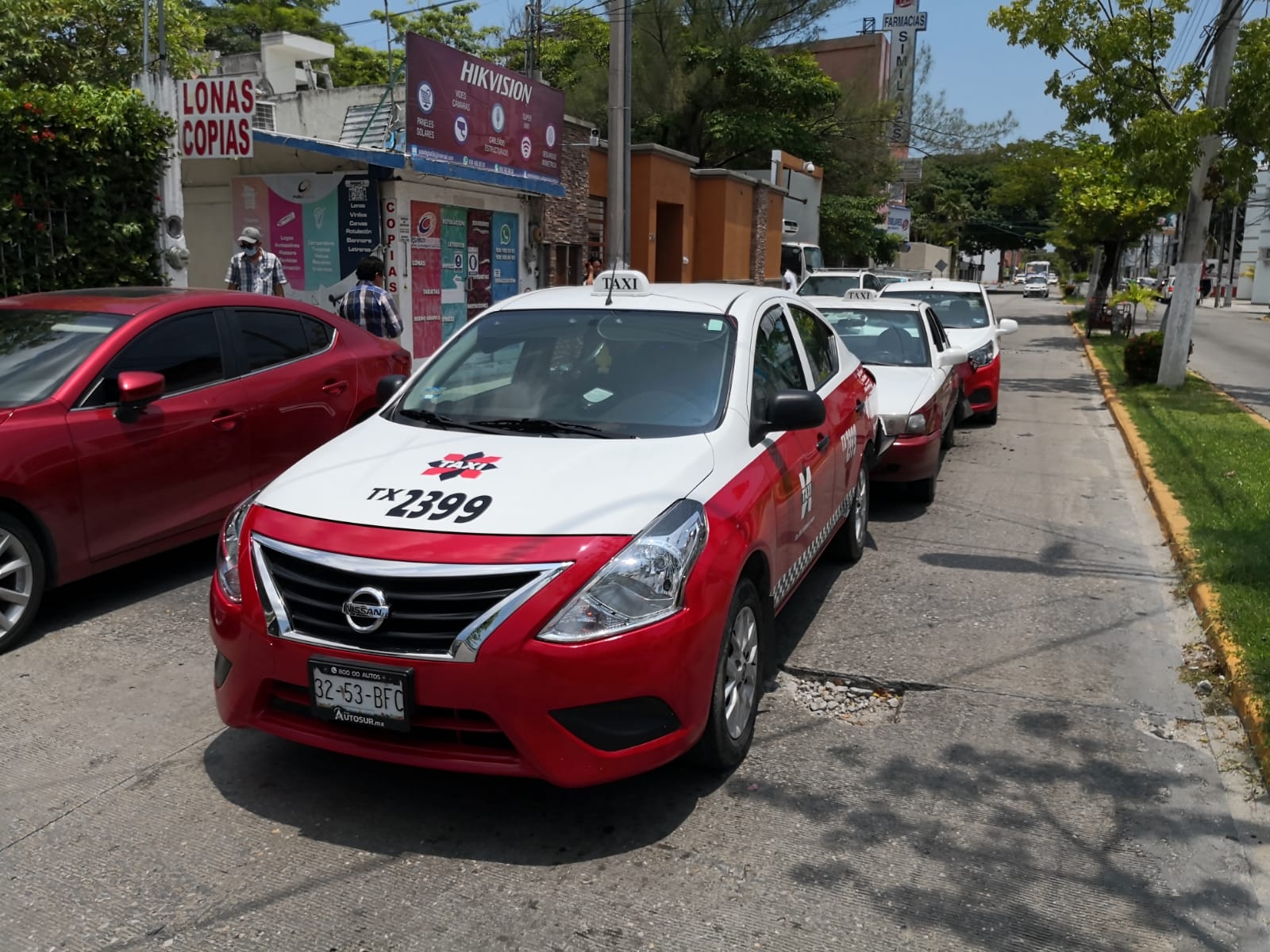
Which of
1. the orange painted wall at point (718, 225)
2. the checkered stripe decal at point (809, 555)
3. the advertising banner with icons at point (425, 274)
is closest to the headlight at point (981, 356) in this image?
the checkered stripe decal at point (809, 555)

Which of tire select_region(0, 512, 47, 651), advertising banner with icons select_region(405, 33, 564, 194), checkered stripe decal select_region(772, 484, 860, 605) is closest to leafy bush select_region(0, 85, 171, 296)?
advertising banner with icons select_region(405, 33, 564, 194)

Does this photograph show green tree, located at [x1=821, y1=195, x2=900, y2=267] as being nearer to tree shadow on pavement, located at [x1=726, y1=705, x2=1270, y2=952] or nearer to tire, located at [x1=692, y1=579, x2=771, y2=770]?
tree shadow on pavement, located at [x1=726, y1=705, x2=1270, y2=952]

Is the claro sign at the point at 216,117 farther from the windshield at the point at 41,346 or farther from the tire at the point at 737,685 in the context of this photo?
the tire at the point at 737,685

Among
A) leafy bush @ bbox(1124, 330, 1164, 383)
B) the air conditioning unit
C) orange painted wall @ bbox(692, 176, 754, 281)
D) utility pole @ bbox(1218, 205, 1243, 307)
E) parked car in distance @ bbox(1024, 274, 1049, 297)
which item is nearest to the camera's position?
the air conditioning unit

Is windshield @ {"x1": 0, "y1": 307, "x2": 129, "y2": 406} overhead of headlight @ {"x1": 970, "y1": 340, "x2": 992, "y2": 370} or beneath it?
overhead

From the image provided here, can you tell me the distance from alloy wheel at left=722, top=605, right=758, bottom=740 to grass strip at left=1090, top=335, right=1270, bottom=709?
85.9 inches

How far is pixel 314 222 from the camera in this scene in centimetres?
1438

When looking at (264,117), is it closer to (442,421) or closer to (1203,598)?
(442,421)

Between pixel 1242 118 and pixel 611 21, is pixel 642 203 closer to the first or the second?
pixel 611 21

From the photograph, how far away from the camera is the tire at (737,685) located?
12.1 feet

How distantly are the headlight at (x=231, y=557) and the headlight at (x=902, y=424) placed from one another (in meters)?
5.02

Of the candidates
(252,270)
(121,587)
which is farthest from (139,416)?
(252,270)

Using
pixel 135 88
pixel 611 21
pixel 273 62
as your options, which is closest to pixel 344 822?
pixel 135 88

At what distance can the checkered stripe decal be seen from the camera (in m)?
4.51
